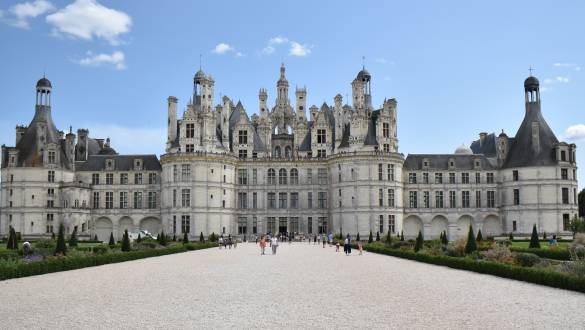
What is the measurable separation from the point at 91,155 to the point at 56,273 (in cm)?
4896

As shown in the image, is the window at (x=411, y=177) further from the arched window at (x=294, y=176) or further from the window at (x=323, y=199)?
the arched window at (x=294, y=176)

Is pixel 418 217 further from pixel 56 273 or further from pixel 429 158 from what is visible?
pixel 56 273

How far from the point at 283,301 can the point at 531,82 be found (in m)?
60.4

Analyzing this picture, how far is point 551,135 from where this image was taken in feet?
224

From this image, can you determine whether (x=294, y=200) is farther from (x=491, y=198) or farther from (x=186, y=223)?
(x=491, y=198)

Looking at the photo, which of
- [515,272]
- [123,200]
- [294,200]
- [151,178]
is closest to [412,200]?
[294,200]

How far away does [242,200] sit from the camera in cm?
7269

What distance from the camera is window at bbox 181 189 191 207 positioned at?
67188 millimetres

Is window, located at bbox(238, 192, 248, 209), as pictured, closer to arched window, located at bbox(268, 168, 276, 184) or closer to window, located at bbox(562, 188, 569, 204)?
arched window, located at bbox(268, 168, 276, 184)

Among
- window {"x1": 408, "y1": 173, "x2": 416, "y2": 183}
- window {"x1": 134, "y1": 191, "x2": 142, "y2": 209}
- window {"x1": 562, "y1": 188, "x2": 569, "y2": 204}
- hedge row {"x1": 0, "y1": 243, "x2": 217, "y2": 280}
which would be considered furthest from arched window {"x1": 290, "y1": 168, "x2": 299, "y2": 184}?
hedge row {"x1": 0, "y1": 243, "x2": 217, "y2": 280}

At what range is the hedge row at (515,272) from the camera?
2014cm

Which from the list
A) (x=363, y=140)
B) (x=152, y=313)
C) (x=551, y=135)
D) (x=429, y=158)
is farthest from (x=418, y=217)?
(x=152, y=313)

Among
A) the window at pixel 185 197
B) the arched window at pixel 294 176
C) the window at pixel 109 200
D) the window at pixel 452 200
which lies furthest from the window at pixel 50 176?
the window at pixel 452 200

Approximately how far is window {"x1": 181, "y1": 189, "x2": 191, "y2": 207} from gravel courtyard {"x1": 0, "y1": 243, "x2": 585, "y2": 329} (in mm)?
39117
